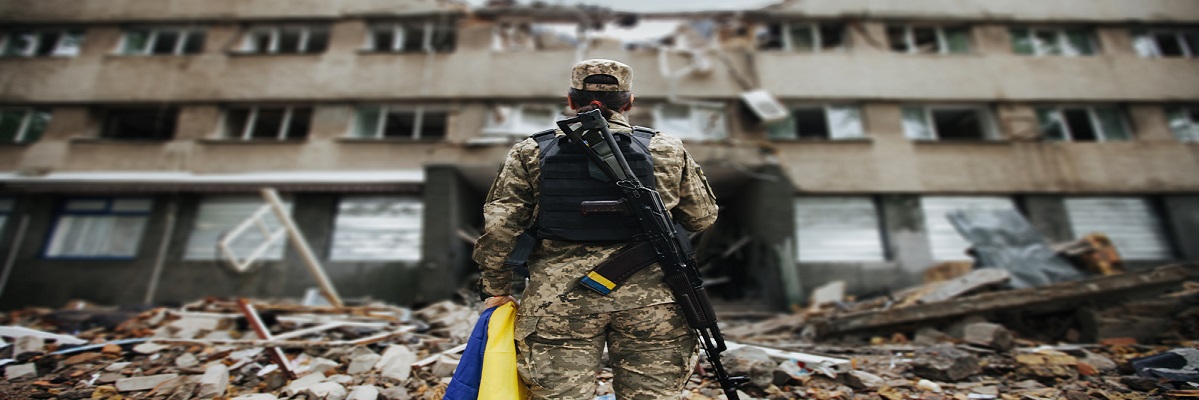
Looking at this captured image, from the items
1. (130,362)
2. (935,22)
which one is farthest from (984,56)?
(130,362)

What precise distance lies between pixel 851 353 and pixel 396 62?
34.0 feet

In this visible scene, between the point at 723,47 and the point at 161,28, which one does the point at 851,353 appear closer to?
the point at 723,47

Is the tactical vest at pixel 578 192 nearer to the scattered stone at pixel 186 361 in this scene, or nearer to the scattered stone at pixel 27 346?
the scattered stone at pixel 186 361

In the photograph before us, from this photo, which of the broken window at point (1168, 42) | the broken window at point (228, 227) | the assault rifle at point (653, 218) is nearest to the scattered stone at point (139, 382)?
the assault rifle at point (653, 218)

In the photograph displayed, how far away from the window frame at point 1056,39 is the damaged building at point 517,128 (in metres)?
0.06

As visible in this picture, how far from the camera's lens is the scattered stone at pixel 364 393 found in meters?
2.90

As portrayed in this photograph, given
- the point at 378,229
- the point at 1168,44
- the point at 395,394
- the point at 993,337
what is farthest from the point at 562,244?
the point at 1168,44

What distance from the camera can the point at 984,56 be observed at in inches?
408

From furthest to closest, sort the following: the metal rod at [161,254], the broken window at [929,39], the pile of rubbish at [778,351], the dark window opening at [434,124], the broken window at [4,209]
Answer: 1. the broken window at [929,39]
2. the dark window opening at [434,124]
3. the broken window at [4,209]
4. the metal rod at [161,254]
5. the pile of rubbish at [778,351]

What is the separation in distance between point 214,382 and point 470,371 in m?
2.43

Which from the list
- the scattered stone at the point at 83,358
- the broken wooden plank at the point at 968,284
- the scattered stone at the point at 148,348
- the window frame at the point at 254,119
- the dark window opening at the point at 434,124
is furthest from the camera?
the dark window opening at the point at 434,124

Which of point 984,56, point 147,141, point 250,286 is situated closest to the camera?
point 250,286

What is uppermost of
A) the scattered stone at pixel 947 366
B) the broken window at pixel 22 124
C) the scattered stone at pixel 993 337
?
the broken window at pixel 22 124

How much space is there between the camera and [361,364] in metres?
3.44
